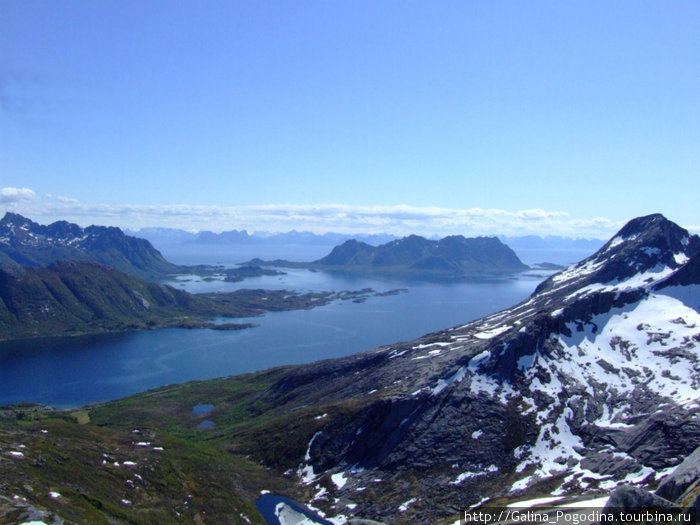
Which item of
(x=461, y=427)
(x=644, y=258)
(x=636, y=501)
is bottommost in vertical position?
(x=461, y=427)

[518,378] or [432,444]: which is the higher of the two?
[518,378]

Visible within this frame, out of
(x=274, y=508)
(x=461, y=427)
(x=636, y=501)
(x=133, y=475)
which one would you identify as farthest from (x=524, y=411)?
(x=133, y=475)

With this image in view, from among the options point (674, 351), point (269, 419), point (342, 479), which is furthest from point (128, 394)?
point (674, 351)

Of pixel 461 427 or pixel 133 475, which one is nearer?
pixel 133 475

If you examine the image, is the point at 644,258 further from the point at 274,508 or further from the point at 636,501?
the point at 636,501

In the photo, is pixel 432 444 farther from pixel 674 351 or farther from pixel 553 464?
pixel 674 351

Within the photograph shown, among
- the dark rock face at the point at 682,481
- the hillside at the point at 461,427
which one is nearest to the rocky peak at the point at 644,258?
the hillside at the point at 461,427

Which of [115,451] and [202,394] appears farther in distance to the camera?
[202,394]
